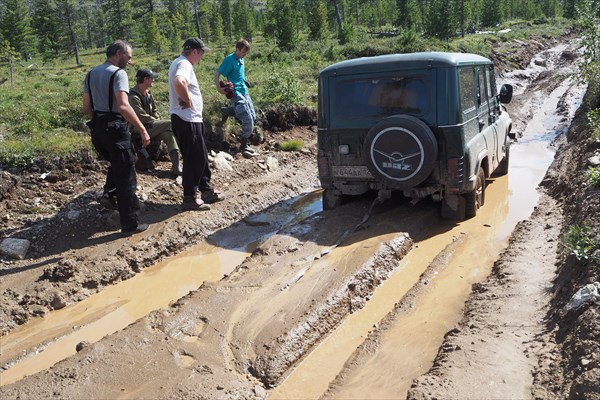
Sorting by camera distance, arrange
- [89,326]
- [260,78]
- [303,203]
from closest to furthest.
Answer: [89,326], [303,203], [260,78]

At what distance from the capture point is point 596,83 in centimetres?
1209

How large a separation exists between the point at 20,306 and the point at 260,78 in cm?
1186

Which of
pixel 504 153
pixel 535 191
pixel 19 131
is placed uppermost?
pixel 19 131

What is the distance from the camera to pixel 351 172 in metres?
6.39

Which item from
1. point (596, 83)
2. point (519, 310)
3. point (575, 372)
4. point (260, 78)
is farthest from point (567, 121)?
point (575, 372)

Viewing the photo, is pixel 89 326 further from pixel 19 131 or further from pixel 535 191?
pixel 535 191

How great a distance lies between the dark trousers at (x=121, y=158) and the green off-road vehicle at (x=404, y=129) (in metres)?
2.25

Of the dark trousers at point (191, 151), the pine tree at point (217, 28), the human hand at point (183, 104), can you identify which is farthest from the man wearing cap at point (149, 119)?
the pine tree at point (217, 28)

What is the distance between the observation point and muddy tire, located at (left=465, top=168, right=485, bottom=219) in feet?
21.6

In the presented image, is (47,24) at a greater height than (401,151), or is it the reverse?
(47,24)

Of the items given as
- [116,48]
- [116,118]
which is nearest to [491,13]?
[116,48]

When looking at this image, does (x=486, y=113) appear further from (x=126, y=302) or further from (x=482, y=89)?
(x=126, y=302)

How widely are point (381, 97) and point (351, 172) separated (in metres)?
0.95

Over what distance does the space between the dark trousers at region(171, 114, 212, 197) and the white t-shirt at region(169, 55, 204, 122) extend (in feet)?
0.25
